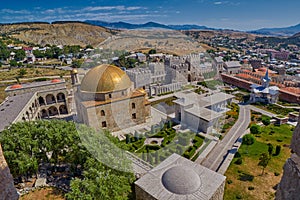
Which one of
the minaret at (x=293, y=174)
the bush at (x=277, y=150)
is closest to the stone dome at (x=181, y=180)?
the minaret at (x=293, y=174)

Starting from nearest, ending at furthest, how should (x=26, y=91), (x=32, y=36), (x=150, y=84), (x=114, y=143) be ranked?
(x=114, y=143)
(x=26, y=91)
(x=150, y=84)
(x=32, y=36)

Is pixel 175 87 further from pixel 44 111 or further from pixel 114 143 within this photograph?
pixel 114 143

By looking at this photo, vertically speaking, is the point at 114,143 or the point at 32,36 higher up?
the point at 32,36

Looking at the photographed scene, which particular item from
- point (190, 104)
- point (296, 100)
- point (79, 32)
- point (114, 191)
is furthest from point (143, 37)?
point (79, 32)

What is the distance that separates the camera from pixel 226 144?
80.9 ft

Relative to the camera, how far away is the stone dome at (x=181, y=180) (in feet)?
43.4

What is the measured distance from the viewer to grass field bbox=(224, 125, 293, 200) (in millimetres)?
17109

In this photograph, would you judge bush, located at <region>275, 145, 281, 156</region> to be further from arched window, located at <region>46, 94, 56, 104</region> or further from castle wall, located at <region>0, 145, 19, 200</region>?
arched window, located at <region>46, 94, 56, 104</region>

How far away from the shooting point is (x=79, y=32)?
5002 inches

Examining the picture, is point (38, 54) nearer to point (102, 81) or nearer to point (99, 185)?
point (102, 81)

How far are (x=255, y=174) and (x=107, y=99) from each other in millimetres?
18587

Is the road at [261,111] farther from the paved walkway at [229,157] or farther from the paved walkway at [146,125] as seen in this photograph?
the paved walkway at [146,125]

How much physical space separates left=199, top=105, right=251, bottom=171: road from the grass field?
1.41 m

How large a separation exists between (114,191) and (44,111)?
1024 inches
